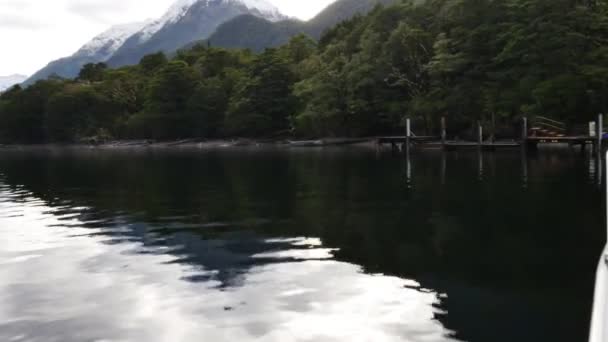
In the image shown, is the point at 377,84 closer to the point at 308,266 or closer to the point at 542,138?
the point at 542,138

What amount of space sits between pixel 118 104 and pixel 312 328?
120640 millimetres

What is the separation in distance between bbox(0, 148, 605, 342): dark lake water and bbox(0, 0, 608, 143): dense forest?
28559mm

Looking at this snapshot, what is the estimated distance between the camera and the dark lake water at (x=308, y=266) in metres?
7.18

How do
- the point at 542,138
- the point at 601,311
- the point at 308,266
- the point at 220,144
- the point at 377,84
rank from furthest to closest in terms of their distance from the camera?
the point at 220,144 → the point at 377,84 → the point at 542,138 → the point at 308,266 → the point at 601,311

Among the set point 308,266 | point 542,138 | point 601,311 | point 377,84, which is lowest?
point 308,266

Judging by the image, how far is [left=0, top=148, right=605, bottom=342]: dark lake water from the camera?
7.18 meters

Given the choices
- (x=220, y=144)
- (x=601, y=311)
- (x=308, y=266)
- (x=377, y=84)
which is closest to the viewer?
(x=601, y=311)

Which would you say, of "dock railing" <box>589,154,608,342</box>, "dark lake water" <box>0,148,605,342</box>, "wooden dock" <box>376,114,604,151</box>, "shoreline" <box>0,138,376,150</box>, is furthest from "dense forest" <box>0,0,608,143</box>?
"dock railing" <box>589,154,608,342</box>

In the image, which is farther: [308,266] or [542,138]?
[542,138]

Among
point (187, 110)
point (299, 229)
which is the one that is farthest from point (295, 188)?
point (187, 110)

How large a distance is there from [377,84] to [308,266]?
58971mm

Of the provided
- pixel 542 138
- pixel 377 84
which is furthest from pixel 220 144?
pixel 542 138

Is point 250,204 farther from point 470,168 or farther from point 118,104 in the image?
point 118,104

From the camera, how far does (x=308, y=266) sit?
1026 cm
